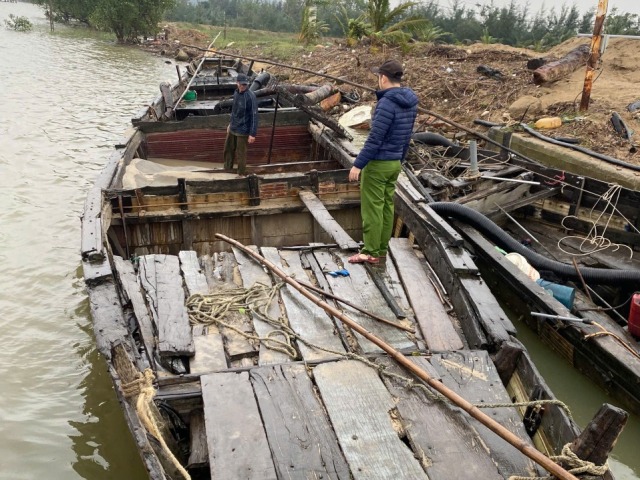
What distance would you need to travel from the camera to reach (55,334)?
539 centimetres

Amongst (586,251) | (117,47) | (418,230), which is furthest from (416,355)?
(117,47)

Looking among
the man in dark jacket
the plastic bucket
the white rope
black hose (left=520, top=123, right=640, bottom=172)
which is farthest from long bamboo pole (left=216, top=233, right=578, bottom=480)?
black hose (left=520, top=123, right=640, bottom=172)

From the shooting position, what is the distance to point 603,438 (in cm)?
204

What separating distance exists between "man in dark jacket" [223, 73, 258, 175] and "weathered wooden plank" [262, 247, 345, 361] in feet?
10.9

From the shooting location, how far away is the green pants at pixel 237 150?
7066 mm

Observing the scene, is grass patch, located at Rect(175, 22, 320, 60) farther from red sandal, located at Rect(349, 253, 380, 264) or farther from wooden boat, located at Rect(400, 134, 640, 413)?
red sandal, located at Rect(349, 253, 380, 264)

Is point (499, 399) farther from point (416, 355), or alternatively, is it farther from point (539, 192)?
point (539, 192)

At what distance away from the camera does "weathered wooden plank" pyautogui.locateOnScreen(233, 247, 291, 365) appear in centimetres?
320

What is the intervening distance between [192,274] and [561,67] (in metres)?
12.2

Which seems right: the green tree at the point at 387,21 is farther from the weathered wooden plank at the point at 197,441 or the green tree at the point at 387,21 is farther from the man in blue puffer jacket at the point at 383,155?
the weathered wooden plank at the point at 197,441

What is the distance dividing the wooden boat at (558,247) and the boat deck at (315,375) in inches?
58.5

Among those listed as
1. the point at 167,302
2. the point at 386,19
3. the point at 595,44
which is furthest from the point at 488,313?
the point at 386,19

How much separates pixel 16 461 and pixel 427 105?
12796mm

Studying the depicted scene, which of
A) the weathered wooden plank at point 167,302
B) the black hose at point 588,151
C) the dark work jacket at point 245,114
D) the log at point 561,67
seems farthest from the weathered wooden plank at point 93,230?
the log at point 561,67
